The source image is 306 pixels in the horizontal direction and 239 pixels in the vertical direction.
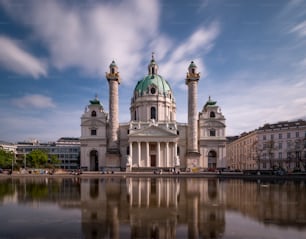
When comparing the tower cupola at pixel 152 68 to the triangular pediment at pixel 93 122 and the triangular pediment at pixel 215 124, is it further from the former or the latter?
the triangular pediment at pixel 215 124

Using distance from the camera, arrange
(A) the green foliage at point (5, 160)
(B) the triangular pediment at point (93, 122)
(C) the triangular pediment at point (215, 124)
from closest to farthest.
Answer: (C) the triangular pediment at point (215, 124), (B) the triangular pediment at point (93, 122), (A) the green foliage at point (5, 160)

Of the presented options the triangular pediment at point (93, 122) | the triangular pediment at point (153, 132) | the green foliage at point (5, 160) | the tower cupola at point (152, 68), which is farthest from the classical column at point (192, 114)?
the green foliage at point (5, 160)

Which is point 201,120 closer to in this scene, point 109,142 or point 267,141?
point 267,141

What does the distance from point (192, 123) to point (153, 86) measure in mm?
17823

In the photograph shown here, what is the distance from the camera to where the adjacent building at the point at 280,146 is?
7038 centimetres

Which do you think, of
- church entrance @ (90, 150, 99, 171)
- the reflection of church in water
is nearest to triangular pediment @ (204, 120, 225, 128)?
church entrance @ (90, 150, 99, 171)

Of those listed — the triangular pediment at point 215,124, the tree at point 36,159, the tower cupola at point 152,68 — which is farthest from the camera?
the tower cupola at point 152,68

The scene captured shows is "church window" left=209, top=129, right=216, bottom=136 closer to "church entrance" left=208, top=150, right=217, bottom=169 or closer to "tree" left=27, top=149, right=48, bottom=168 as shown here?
"church entrance" left=208, top=150, right=217, bottom=169

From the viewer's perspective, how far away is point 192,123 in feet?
244

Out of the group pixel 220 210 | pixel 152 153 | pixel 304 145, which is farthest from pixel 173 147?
pixel 220 210

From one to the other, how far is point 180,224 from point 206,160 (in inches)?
2617

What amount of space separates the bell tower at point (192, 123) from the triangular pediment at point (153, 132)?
212 inches

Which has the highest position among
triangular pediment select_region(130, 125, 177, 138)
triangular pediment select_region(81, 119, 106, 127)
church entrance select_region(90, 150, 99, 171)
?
triangular pediment select_region(81, 119, 106, 127)

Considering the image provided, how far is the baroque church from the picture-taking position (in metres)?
72.5
